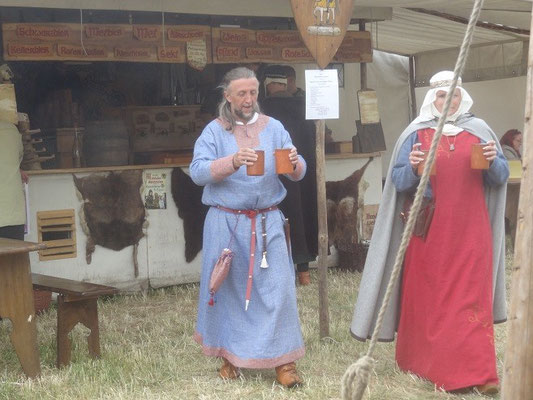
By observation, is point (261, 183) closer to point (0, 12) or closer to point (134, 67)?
point (0, 12)

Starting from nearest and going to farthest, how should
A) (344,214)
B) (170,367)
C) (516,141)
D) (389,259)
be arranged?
(389,259) → (170,367) → (344,214) → (516,141)

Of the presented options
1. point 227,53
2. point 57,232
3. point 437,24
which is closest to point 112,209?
point 57,232

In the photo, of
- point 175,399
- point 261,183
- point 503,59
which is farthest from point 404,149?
point 503,59

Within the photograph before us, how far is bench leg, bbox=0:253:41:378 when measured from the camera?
4.91 meters

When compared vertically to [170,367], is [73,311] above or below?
above

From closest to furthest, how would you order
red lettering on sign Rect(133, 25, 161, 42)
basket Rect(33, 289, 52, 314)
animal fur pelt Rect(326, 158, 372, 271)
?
1. basket Rect(33, 289, 52, 314)
2. red lettering on sign Rect(133, 25, 161, 42)
3. animal fur pelt Rect(326, 158, 372, 271)

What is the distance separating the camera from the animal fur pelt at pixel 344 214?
8.76 metres

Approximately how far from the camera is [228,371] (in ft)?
16.6

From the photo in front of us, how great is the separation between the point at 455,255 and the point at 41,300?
3586mm


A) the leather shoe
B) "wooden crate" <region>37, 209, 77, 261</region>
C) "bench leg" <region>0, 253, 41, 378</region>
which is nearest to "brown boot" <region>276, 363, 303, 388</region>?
the leather shoe

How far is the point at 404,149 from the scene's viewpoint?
4988 millimetres

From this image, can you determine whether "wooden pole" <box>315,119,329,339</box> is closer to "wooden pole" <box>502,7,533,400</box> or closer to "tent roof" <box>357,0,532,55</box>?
"tent roof" <box>357,0,532,55</box>

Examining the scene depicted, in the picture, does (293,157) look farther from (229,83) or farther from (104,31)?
(104,31)

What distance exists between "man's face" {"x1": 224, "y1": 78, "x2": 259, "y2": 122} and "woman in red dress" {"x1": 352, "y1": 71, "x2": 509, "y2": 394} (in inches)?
34.1
